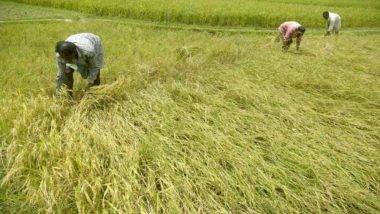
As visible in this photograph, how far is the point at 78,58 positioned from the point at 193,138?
146cm

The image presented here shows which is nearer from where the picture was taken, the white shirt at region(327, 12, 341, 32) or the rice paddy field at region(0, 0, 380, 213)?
the rice paddy field at region(0, 0, 380, 213)

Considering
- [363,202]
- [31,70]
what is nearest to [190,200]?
[363,202]

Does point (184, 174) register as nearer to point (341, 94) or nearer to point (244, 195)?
point (244, 195)

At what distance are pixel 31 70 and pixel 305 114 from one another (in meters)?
3.57

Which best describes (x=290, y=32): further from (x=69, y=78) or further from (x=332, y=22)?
(x=69, y=78)

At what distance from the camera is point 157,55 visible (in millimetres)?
6762

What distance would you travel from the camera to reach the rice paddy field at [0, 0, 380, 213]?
275cm

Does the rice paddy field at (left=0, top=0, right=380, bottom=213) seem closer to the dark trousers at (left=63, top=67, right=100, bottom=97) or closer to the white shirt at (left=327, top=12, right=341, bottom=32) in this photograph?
the dark trousers at (left=63, top=67, right=100, bottom=97)

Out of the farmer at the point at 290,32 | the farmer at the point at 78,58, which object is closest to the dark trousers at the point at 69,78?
the farmer at the point at 78,58

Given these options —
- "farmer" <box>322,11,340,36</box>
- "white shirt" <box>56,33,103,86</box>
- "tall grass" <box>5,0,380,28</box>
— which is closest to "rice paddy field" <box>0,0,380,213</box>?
"white shirt" <box>56,33,103,86</box>

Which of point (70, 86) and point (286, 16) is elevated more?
point (286, 16)

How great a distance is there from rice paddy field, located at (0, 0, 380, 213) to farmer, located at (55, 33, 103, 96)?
8.5 inches

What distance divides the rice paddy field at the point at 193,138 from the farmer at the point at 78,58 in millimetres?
215

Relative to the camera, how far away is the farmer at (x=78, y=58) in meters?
3.66
